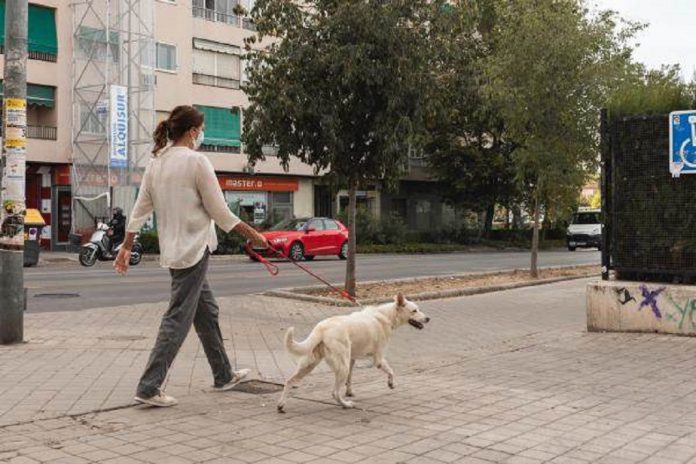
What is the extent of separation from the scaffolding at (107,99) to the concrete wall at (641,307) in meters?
25.8

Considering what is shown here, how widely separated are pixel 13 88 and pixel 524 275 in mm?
14177

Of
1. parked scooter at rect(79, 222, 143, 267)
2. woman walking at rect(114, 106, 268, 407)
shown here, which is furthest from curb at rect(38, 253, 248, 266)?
woman walking at rect(114, 106, 268, 407)

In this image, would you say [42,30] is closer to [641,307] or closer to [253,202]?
[253,202]

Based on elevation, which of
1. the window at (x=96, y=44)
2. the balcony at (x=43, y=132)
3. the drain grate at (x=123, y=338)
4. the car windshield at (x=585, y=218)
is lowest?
the drain grate at (x=123, y=338)

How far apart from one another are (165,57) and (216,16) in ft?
13.6

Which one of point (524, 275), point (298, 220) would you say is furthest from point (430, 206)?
point (524, 275)

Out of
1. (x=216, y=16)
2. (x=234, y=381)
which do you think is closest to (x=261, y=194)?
(x=216, y=16)

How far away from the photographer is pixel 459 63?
13.7 meters

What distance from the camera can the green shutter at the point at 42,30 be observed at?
103ft

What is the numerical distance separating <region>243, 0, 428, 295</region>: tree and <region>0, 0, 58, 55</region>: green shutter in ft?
70.6

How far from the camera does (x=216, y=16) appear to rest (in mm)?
38375

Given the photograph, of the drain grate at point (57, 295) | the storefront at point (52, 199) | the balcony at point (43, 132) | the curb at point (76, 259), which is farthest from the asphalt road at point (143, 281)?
the balcony at point (43, 132)

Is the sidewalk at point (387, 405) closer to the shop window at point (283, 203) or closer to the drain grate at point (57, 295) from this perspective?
the drain grate at point (57, 295)

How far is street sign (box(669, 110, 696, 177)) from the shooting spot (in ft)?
29.4
